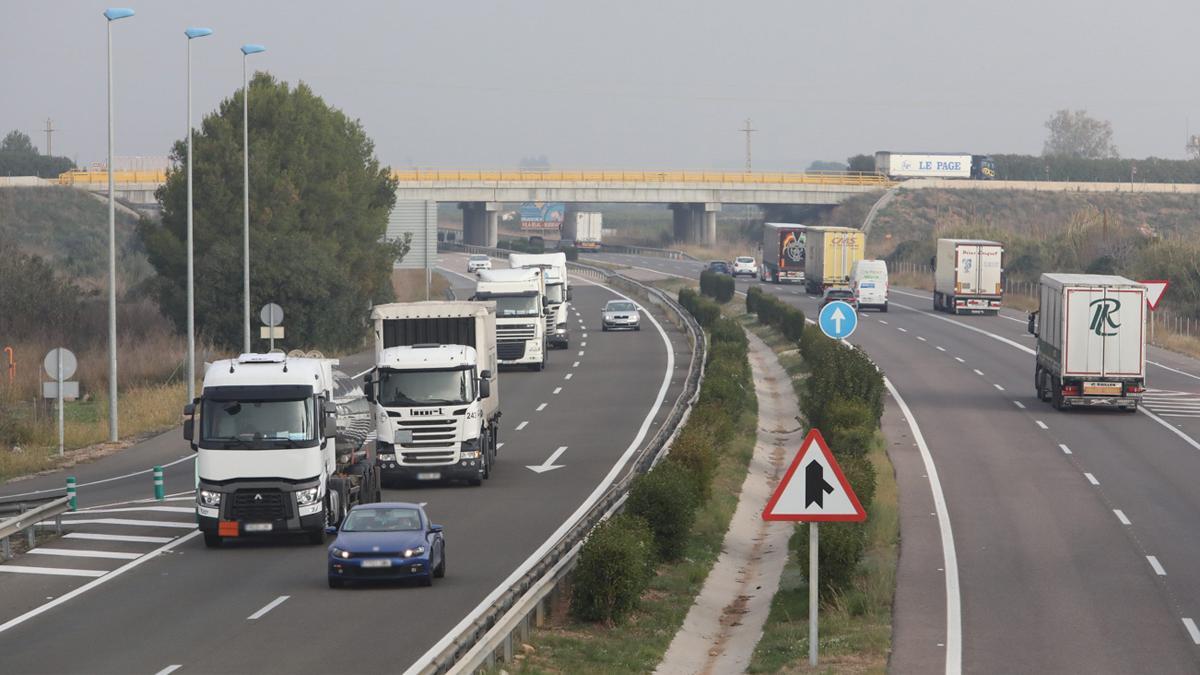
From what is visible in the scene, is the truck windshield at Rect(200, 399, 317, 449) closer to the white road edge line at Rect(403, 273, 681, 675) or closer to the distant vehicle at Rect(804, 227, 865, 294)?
the white road edge line at Rect(403, 273, 681, 675)

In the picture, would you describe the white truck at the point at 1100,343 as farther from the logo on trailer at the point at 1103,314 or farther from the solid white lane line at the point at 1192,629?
the solid white lane line at the point at 1192,629

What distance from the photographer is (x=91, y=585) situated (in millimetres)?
22359

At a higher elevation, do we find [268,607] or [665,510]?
[665,510]

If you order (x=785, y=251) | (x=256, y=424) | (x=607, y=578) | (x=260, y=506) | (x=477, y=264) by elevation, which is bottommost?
(x=260, y=506)

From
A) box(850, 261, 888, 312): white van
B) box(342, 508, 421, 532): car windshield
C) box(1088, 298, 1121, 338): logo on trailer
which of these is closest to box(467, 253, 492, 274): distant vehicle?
box(850, 261, 888, 312): white van

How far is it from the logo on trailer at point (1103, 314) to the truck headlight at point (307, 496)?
25.7m

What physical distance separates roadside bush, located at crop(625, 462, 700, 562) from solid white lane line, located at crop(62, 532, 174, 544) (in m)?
7.98

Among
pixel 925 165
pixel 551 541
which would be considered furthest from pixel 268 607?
pixel 925 165

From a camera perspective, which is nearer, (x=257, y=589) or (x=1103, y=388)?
(x=257, y=589)

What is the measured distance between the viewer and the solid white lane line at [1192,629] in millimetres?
19266

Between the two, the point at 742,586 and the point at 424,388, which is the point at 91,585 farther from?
the point at 424,388

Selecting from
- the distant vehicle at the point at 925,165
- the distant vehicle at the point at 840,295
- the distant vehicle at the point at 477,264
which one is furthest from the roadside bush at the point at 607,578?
the distant vehicle at the point at 925,165

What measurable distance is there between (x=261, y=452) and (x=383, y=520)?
355 cm

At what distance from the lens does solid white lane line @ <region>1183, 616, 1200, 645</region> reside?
758 inches
